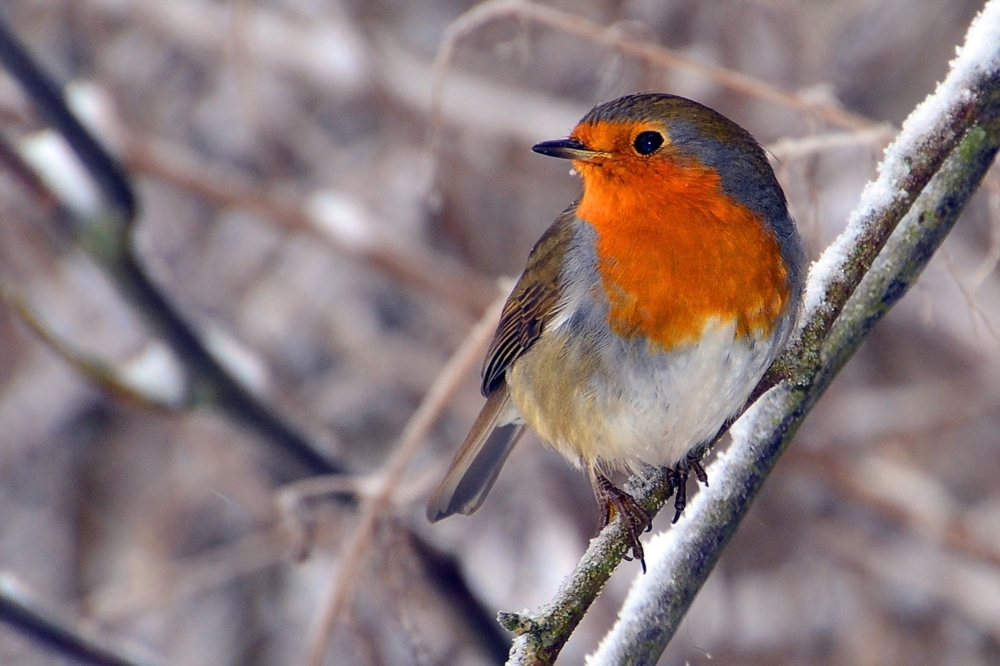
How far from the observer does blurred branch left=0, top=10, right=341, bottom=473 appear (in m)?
2.99

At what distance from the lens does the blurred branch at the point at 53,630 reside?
2.60 metres

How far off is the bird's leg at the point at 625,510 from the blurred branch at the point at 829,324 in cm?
4

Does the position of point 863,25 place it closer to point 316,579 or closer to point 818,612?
point 818,612

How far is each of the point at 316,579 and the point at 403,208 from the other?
182cm

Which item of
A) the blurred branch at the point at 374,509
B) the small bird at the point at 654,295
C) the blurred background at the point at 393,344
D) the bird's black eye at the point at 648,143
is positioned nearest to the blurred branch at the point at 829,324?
the small bird at the point at 654,295

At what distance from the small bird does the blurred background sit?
4.02ft

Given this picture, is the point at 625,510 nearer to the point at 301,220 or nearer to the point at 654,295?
the point at 654,295

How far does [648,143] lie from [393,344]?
106 inches

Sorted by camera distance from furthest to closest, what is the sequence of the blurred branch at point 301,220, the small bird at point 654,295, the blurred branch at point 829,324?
the blurred branch at point 301,220
the small bird at point 654,295
the blurred branch at point 829,324

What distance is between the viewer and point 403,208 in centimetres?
543

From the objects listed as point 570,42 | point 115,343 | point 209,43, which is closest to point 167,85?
point 209,43

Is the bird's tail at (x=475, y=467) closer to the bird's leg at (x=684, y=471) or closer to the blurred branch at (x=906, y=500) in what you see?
the bird's leg at (x=684, y=471)

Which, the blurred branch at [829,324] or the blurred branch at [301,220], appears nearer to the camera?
the blurred branch at [829,324]

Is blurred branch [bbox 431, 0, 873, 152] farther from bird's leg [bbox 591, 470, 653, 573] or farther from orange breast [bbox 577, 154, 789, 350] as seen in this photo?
bird's leg [bbox 591, 470, 653, 573]
